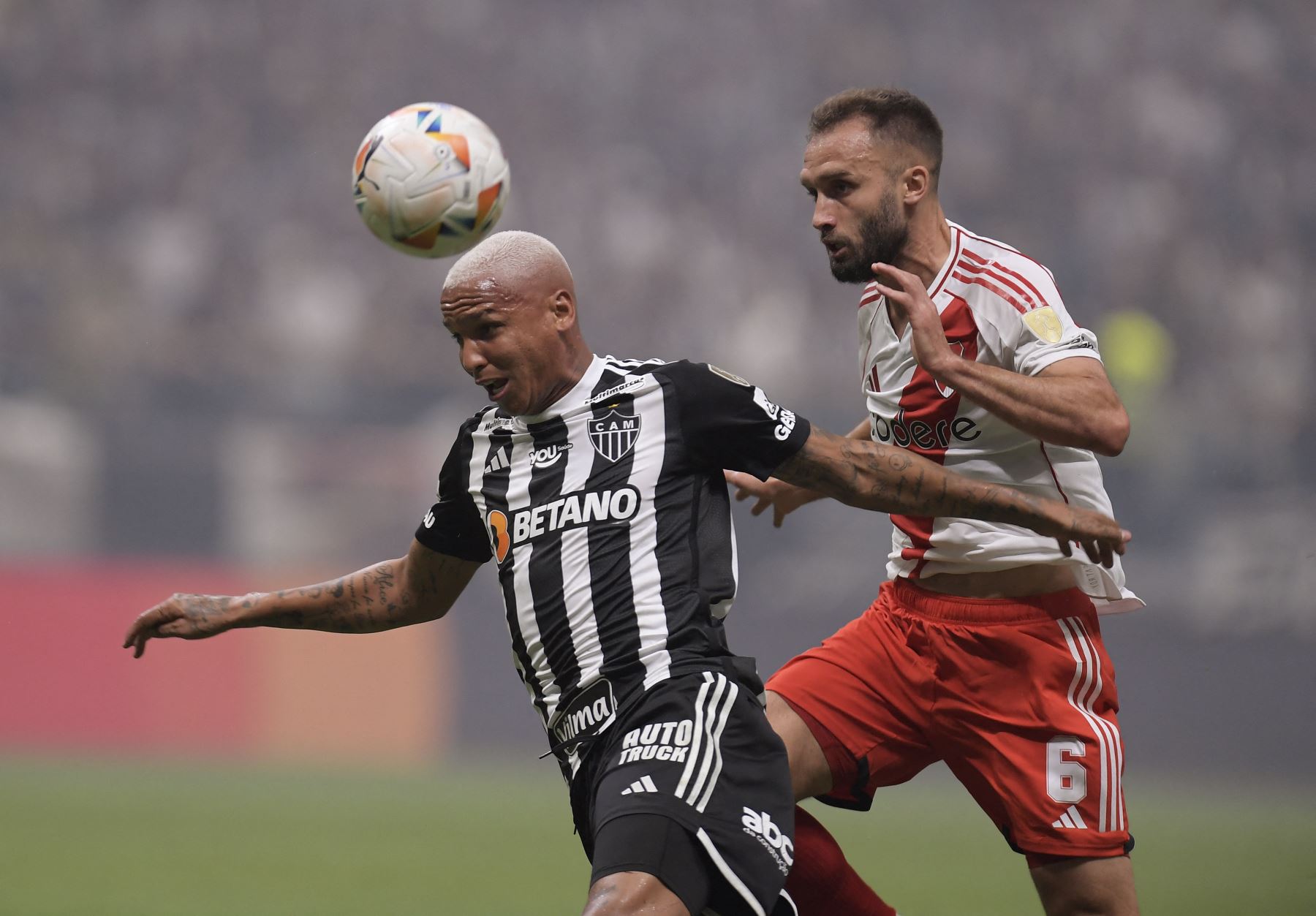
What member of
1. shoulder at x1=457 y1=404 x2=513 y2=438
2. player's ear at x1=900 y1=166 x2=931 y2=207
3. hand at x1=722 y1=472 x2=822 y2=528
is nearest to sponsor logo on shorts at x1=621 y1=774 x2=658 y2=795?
shoulder at x1=457 y1=404 x2=513 y2=438

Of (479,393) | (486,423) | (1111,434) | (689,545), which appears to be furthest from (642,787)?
(479,393)

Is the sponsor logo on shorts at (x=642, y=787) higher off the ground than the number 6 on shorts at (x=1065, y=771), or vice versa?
the sponsor logo on shorts at (x=642, y=787)

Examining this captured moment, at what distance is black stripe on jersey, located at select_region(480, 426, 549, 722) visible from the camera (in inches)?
145

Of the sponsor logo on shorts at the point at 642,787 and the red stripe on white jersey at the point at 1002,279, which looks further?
the red stripe on white jersey at the point at 1002,279

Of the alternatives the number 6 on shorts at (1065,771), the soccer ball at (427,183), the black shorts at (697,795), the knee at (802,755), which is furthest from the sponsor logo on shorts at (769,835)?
the soccer ball at (427,183)

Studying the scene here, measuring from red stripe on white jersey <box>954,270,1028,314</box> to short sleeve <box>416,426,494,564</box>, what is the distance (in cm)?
135

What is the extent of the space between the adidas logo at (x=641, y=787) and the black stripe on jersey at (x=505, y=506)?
1.38 feet

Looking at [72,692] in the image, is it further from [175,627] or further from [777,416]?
[777,416]

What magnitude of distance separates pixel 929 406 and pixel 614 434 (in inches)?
37.1

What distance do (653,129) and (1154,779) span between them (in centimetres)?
869

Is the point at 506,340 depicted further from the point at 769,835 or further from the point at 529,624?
the point at 769,835

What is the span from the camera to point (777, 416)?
361cm

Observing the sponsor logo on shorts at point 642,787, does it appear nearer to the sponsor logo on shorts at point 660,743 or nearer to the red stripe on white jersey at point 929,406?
the sponsor logo on shorts at point 660,743

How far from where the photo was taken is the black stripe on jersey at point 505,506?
3684mm
